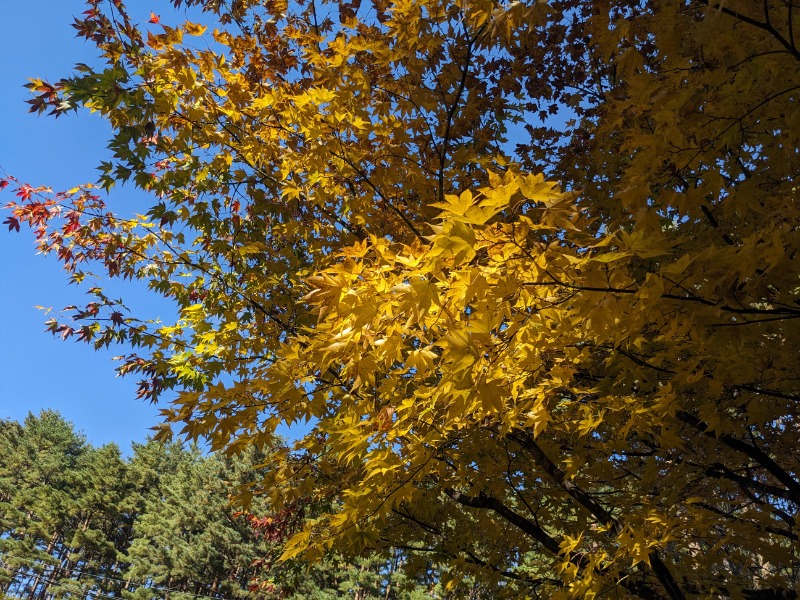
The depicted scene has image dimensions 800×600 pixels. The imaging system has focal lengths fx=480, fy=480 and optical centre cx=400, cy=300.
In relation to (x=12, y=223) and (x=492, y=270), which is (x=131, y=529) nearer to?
(x=12, y=223)

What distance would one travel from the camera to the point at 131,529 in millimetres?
43500

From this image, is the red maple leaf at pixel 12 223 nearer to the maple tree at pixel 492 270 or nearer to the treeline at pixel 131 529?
the maple tree at pixel 492 270

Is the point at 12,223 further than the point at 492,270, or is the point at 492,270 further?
the point at 12,223

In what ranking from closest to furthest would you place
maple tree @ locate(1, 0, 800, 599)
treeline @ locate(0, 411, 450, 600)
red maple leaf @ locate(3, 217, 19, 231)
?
maple tree @ locate(1, 0, 800, 599) < red maple leaf @ locate(3, 217, 19, 231) < treeline @ locate(0, 411, 450, 600)

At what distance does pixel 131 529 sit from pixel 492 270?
174ft

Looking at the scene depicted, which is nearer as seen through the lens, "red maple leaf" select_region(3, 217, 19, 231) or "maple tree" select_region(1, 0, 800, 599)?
"maple tree" select_region(1, 0, 800, 599)

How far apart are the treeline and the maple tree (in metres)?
19.7

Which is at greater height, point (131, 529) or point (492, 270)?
point (131, 529)

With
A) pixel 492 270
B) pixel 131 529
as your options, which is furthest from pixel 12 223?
pixel 131 529

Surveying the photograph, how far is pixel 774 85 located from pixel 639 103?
1.90 ft

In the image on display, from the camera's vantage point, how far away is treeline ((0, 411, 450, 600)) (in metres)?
29.5

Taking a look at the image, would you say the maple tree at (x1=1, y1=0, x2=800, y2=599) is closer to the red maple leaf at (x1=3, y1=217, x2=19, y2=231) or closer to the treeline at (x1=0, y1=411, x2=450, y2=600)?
the red maple leaf at (x1=3, y1=217, x2=19, y2=231)

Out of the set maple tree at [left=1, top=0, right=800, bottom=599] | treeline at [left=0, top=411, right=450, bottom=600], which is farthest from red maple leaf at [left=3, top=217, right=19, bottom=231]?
treeline at [left=0, top=411, right=450, bottom=600]

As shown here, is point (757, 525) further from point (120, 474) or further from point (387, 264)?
point (120, 474)
